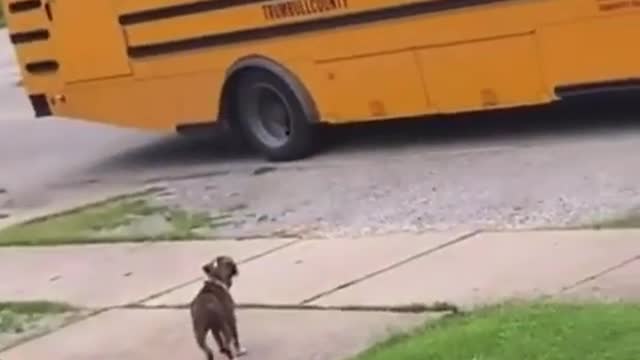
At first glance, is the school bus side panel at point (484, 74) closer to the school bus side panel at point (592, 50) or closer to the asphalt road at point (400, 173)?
the school bus side panel at point (592, 50)

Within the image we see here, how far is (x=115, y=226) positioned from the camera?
12945 millimetres

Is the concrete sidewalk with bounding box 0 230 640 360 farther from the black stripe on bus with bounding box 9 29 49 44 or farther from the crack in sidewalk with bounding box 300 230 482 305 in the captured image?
the black stripe on bus with bounding box 9 29 49 44

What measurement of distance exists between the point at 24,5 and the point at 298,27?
312 cm

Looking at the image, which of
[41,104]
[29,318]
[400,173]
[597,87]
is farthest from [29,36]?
[29,318]

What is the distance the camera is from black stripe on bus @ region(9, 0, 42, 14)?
53.2 ft

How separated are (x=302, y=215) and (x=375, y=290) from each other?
2829 millimetres

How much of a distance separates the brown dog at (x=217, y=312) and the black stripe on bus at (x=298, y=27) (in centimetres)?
540

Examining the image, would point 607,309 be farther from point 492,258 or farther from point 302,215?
point 302,215

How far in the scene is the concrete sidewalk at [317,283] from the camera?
870cm

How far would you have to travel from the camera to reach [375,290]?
9414 millimetres

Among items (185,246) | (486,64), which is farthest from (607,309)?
(486,64)

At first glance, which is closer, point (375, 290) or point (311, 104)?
point (375, 290)

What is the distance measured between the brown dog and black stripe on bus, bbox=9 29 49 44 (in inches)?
324

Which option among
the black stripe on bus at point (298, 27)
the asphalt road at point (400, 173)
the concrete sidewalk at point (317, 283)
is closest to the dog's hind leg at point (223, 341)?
the concrete sidewalk at point (317, 283)
